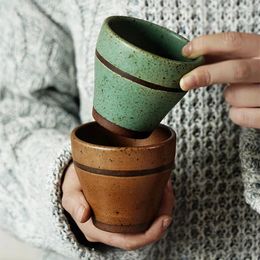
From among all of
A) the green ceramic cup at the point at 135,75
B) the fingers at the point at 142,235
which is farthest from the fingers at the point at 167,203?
the green ceramic cup at the point at 135,75

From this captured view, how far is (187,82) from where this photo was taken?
2.08 feet

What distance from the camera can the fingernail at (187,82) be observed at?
0.63 m

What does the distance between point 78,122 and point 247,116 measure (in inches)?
15.7

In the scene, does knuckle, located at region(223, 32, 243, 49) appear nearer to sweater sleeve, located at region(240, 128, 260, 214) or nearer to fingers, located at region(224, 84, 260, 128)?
fingers, located at region(224, 84, 260, 128)

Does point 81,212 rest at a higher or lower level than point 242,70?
lower

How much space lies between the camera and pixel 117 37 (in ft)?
2.12

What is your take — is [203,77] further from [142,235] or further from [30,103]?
[30,103]

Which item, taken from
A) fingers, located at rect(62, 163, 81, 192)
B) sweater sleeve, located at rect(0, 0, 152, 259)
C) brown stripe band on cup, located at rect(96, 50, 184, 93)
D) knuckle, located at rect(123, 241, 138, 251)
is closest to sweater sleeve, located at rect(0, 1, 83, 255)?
sweater sleeve, located at rect(0, 0, 152, 259)

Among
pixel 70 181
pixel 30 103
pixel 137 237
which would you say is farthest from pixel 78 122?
pixel 137 237

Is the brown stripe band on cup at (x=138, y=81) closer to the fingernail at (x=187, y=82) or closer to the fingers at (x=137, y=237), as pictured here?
the fingernail at (x=187, y=82)

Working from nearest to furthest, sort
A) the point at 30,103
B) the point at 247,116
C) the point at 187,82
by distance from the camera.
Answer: the point at 187,82 < the point at 247,116 < the point at 30,103

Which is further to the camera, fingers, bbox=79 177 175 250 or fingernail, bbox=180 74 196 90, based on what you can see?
fingers, bbox=79 177 175 250

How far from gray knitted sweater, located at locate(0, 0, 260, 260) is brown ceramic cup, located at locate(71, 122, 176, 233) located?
0.42ft

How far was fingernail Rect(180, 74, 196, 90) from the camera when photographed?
633mm
